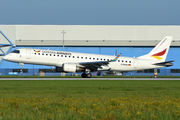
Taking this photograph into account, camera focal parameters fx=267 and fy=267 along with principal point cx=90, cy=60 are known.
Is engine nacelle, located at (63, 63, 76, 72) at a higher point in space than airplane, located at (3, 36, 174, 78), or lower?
lower

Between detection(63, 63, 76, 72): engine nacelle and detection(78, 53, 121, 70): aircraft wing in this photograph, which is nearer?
detection(63, 63, 76, 72): engine nacelle

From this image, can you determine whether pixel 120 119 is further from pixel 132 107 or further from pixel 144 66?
pixel 144 66

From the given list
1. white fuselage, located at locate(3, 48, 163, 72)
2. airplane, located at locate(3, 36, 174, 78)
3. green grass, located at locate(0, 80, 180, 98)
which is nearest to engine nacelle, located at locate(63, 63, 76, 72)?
airplane, located at locate(3, 36, 174, 78)

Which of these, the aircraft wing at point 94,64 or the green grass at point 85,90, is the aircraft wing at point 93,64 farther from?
the green grass at point 85,90

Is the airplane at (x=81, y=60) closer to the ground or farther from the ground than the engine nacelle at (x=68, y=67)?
Result: farther from the ground

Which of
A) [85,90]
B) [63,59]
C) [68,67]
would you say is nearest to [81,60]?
[63,59]

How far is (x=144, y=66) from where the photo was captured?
44.2 m

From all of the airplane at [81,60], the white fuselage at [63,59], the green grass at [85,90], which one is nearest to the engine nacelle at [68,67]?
the airplane at [81,60]

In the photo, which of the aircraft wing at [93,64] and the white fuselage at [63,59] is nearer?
the white fuselage at [63,59]

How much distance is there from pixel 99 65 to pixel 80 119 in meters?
32.3

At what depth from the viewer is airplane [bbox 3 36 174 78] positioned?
38.5 metres

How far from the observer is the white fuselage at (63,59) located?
38469mm

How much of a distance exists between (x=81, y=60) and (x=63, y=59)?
304 centimetres

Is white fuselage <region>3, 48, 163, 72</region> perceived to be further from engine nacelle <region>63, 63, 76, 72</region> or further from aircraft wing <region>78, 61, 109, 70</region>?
engine nacelle <region>63, 63, 76, 72</region>
